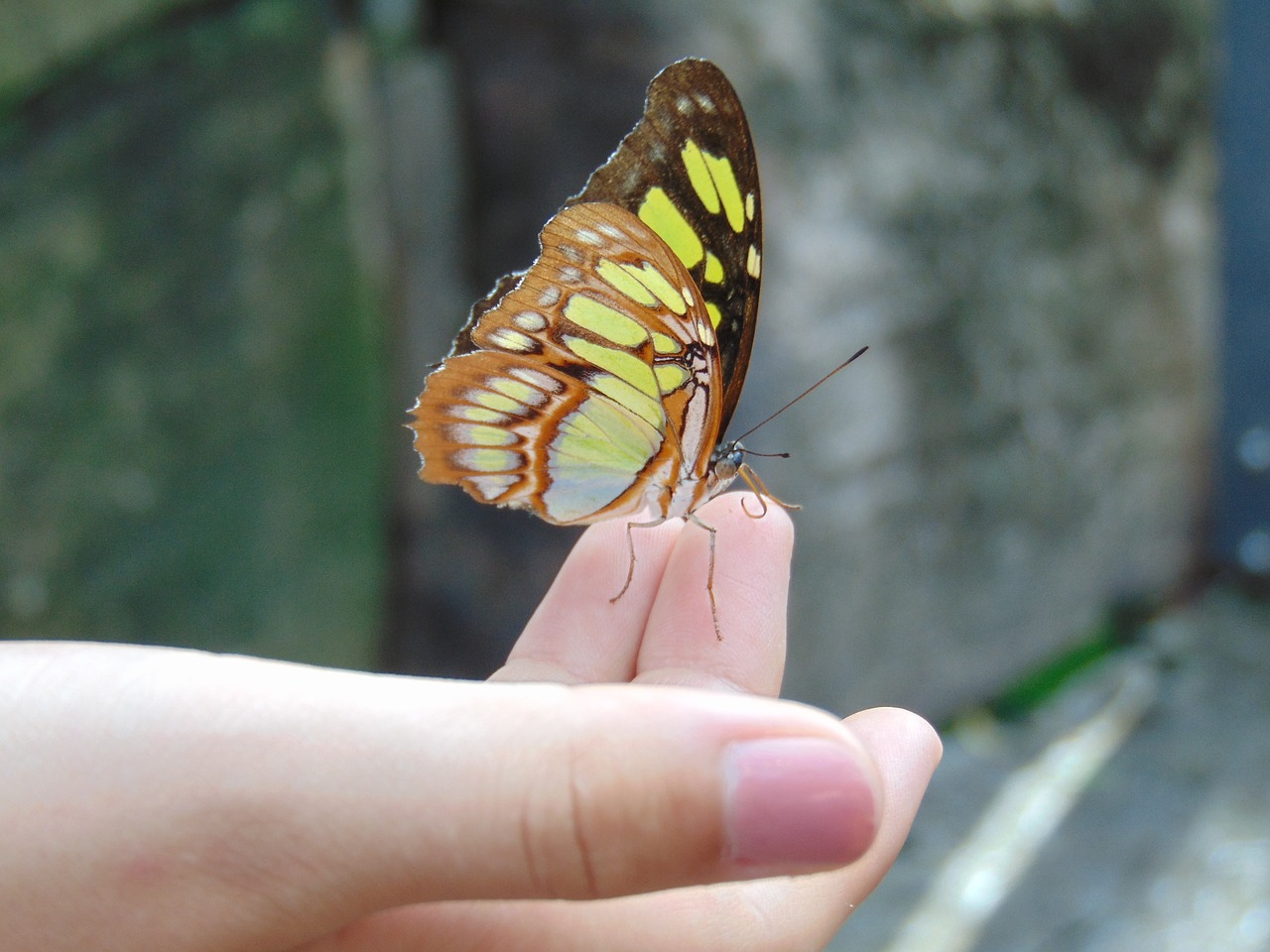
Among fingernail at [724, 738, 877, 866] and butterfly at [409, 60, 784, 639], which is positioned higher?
butterfly at [409, 60, 784, 639]

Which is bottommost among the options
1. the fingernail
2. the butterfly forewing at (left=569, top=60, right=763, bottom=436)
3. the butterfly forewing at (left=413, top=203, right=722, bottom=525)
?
the fingernail

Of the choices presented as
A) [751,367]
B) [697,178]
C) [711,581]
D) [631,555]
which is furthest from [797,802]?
[751,367]

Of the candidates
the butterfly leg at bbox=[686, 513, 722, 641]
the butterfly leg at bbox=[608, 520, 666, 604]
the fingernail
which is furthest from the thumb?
the butterfly leg at bbox=[608, 520, 666, 604]

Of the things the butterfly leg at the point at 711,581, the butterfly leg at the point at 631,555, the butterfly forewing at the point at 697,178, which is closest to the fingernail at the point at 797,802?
the butterfly leg at the point at 711,581

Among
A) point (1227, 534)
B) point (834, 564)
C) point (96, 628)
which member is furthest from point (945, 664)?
point (96, 628)

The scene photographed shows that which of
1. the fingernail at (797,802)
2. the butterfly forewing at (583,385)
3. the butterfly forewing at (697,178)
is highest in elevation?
the butterfly forewing at (697,178)

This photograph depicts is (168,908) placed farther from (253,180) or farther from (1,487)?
(253,180)

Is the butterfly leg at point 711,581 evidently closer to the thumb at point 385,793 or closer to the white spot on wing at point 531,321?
the white spot on wing at point 531,321

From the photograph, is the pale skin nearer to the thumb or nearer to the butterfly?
the thumb
